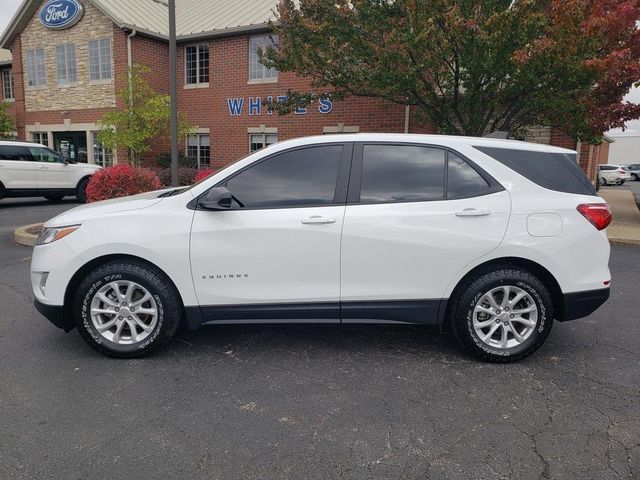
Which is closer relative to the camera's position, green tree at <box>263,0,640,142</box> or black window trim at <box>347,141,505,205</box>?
black window trim at <box>347,141,505,205</box>

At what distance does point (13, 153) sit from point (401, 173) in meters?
13.2

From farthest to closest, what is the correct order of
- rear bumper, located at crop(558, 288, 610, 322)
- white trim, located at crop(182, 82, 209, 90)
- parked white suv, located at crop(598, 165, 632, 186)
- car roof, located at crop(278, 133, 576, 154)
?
parked white suv, located at crop(598, 165, 632, 186) → white trim, located at crop(182, 82, 209, 90) → car roof, located at crop(278, 133, 576, 154) → rear bumper, located at crop(558, 288, 610, 322)

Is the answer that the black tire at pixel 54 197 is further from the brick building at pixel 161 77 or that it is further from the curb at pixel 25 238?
the curb at pixel 25 238

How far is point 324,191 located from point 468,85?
700 cm

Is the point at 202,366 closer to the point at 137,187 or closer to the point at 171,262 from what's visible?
the point at 171,262

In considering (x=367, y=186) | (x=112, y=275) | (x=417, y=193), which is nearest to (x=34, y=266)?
(x=112, y=275)

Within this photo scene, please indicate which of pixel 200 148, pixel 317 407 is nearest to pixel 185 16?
pixel 200 148

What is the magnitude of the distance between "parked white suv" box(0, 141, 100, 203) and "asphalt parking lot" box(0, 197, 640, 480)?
10.6 m

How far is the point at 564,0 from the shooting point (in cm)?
790

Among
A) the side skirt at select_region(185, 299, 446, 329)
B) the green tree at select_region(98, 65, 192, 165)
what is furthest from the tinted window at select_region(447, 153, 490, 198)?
the green tree at select_region(98, 65, 192, 165)

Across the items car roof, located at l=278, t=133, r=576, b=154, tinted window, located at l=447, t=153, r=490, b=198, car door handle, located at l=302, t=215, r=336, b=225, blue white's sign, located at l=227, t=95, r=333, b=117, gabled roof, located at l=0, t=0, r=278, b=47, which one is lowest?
car door handle, located at l=302, t=215, r=336, b=225

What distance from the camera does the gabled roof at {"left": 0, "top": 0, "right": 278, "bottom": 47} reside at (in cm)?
1706

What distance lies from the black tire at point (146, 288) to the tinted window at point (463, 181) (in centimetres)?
226

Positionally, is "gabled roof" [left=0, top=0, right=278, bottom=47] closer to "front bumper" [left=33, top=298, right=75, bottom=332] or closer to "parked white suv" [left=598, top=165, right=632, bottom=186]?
"front bumper" [left=33, top=298, right=75, bottom=332]
